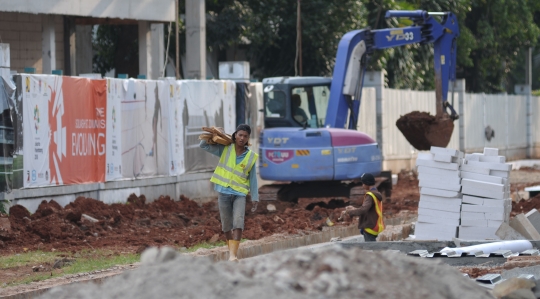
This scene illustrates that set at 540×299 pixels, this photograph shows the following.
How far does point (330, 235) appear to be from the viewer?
1590 centimetres

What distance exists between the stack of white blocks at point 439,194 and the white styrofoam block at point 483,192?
10 centimetres

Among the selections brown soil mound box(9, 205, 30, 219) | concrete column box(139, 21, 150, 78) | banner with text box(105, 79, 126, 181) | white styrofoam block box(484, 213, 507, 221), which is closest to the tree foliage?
concrete column box(139, 21, 150, 78)

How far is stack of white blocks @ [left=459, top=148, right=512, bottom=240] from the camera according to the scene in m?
14.7

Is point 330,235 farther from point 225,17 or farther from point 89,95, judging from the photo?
point 225,17

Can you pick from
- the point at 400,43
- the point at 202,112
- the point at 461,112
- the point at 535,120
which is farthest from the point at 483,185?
the point at 535,120

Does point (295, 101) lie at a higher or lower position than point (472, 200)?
higher

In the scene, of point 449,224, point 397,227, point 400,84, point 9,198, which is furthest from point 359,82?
point 400,84

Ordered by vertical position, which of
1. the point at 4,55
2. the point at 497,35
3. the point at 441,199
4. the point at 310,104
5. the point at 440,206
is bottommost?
the point at 440,206

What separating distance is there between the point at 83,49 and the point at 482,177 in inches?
557

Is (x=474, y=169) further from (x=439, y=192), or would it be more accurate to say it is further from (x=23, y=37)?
(x=23, y=37)

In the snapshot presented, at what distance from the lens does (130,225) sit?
16422mm

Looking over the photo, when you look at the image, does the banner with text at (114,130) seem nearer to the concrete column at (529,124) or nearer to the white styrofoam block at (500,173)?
the white styrofoam block at (500,173)

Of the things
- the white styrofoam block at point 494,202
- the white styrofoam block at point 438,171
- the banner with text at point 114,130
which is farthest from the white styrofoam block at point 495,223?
the banner with text at point 114,130

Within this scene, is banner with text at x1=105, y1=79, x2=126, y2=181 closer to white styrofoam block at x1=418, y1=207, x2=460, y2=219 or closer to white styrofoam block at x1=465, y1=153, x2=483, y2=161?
white styrofoam block at x1=418, y1=207, x2=460, y2=219
